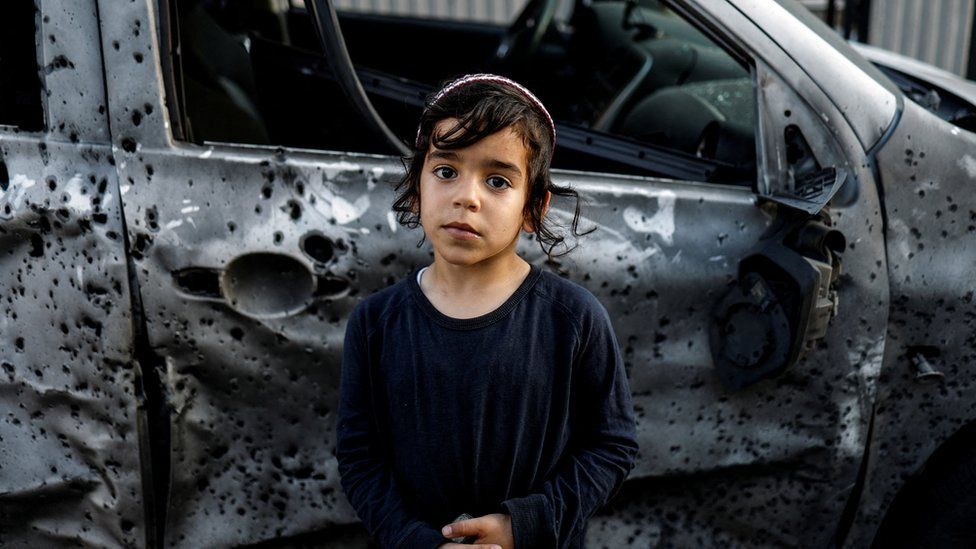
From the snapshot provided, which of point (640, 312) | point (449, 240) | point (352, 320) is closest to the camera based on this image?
point (449, 240)

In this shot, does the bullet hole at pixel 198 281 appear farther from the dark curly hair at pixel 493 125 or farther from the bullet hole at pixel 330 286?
the dark curly hair at pixel 493 125

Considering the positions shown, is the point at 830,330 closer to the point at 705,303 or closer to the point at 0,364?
the point at 705,303

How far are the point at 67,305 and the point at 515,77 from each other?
1.93m

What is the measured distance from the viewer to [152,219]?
62.3 inches

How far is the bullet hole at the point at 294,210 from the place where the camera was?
5.28 feet

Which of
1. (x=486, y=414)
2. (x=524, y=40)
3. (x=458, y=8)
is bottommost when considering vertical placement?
(x=486, y=414)

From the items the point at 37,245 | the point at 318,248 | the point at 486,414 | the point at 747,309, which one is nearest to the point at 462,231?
the point at 486,414

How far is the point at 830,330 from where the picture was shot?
1767 millimetres

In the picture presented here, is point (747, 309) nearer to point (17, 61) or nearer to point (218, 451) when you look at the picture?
point (218, 451)

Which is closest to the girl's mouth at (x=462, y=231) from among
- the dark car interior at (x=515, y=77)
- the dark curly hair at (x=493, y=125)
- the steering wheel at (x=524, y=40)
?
the dark curly hair at (x=493, y=125)

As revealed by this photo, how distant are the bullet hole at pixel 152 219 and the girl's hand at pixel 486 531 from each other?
2.62 ft

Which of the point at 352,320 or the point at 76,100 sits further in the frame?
the point at 76,100

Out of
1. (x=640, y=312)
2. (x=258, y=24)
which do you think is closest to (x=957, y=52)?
(x=258, y=24)

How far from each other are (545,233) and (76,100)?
91 centimetres
